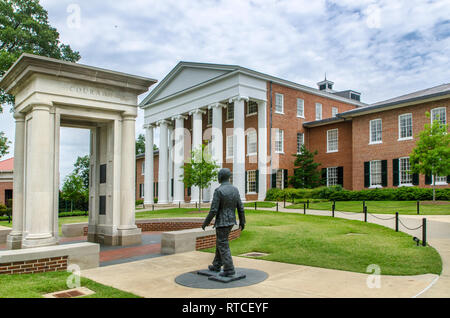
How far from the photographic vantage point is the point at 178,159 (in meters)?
43.5

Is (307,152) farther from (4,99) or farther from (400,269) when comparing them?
(400,269)

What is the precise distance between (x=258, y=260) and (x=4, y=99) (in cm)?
2790

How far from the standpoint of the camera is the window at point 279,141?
3812 centimetres

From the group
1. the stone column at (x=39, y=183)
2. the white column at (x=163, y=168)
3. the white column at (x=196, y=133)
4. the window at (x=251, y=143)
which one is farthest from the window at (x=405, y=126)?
the stone column at (x=39, y=183)

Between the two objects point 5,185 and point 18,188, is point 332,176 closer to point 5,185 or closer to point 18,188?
point 18,188

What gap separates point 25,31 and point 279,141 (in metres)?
23.5

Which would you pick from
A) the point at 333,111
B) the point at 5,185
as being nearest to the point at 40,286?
the point at 333,111

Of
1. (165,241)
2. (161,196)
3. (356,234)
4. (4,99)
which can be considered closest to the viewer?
(165,241)

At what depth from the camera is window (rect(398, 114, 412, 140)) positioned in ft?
105

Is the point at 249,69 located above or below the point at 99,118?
above

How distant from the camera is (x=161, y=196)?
1764 inches

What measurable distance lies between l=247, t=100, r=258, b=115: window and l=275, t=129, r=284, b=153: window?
3.06m

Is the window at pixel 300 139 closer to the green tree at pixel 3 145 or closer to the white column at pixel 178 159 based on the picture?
the white column at pixel 178 159
